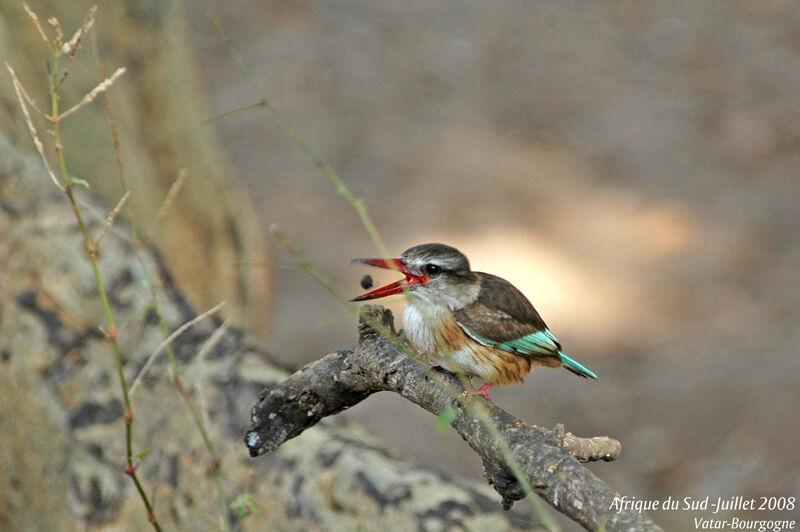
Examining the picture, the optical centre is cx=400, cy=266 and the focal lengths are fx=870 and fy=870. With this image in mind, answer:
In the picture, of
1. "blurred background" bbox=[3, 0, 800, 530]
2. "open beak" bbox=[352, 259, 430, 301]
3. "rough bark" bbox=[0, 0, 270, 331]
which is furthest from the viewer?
"blurred background" bbox=[3, 0, 800, 530]

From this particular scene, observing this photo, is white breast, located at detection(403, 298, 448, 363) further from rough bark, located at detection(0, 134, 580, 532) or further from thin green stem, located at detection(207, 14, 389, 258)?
rough bark, located at detection(0, 134, 580, 532)

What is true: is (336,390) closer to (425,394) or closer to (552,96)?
(425,394)

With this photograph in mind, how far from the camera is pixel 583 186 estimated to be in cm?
945

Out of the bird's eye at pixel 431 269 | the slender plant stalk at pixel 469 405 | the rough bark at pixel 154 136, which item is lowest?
the slender plant stalk at pixel 469 405

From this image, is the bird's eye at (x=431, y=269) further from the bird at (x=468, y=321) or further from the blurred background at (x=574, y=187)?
the blurred background at (x=574, y=187)

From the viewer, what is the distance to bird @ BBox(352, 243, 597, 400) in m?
2.86

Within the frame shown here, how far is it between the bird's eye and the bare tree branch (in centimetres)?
24

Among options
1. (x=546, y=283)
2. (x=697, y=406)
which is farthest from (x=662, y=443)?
(x=546, y=283)

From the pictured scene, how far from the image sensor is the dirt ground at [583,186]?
7262mm

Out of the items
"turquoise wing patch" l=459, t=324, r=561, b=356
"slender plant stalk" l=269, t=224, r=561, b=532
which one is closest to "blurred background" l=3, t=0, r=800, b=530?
"turquoise wing patch" l=459, t=324, r=561, b=356

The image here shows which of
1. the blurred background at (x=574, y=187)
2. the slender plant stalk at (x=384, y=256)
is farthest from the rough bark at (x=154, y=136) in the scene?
the slender plant stalk at (x=384, y=256)

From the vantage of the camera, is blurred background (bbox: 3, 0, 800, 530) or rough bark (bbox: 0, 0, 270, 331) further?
blurred background (bbox: 3, 0, 800, 530)

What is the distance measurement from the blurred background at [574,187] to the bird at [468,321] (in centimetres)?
376

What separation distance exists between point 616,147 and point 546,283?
2635 mm
